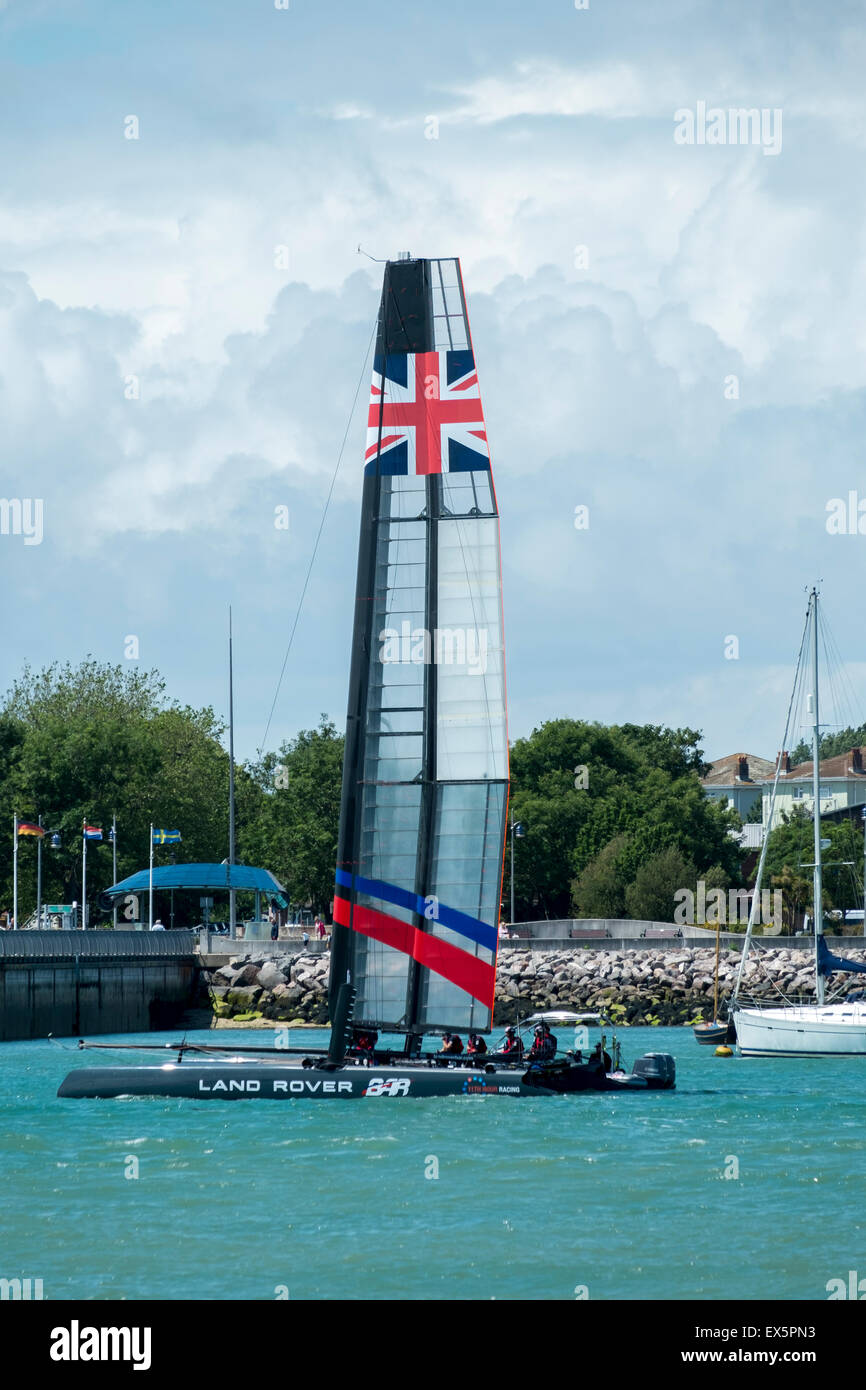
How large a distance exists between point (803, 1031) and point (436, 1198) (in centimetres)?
2937

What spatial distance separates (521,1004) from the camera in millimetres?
68312

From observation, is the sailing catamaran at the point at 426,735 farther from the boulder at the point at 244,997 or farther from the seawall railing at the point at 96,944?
the boulder at the point at 244,997

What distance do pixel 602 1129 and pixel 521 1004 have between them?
37.4 meters

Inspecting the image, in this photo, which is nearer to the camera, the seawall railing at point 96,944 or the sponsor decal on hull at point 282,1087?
the sponsor decal on hull at point 282,1087

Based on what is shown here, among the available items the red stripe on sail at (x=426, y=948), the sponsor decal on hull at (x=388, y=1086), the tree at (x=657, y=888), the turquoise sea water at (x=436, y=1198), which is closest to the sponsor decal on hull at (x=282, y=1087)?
the sponsor decal on hull at (x=388, y=1086)

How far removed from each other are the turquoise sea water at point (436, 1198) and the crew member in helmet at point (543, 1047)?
1.03m

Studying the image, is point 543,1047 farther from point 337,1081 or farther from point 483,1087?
point 337,1081

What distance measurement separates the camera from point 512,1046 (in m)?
33.6

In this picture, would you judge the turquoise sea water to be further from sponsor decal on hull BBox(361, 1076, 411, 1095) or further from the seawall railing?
→ the seawall railing

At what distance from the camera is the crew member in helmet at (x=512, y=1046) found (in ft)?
108

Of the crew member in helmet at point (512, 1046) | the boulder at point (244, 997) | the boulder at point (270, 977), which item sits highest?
the crew member in helmet at point (512, 1046)

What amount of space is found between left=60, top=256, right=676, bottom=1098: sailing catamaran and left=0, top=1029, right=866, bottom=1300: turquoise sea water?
7.41 ft
